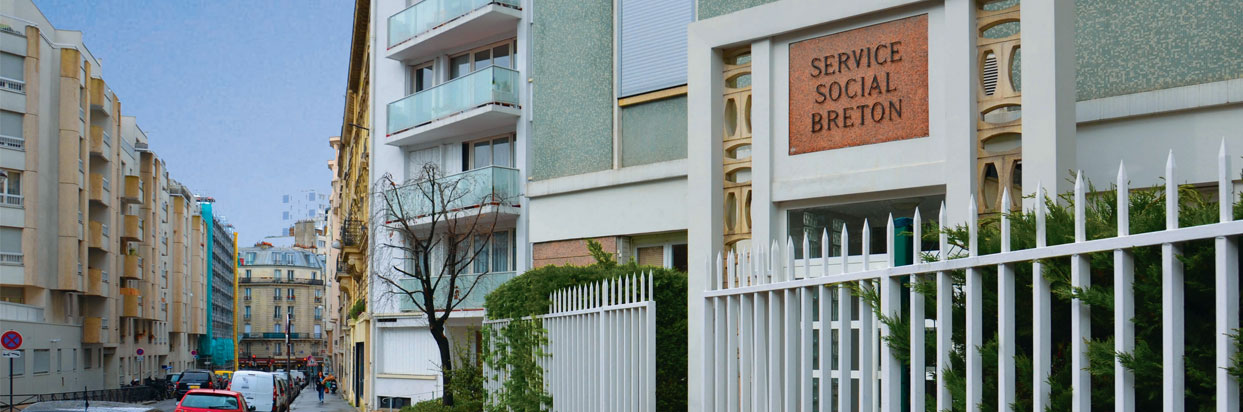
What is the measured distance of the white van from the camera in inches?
1417

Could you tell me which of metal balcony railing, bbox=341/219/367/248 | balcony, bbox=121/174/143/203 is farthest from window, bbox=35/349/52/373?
balcony, bbox=121/174/143/203

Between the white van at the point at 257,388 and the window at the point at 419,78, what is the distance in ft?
38.6

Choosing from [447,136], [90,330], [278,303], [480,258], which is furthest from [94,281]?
[278,303]

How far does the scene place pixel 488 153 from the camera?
27875 mm

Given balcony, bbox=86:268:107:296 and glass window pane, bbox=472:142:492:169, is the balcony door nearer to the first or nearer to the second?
glass window pane, bbox=472:142:492:169

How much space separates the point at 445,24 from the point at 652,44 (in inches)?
412

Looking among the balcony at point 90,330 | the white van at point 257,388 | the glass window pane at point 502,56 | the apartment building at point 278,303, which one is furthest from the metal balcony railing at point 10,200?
the apartment building at point 278,303

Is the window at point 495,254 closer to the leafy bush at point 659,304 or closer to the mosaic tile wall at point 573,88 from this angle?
the mosaic tile wall at point 573,88

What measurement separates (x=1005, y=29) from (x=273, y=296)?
16533 cm

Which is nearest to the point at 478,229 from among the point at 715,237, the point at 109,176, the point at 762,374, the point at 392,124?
the point at 392,124

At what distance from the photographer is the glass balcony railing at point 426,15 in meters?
26.3

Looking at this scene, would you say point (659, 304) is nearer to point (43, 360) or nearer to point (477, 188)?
point (477, 188)

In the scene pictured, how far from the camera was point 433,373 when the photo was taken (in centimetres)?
2980

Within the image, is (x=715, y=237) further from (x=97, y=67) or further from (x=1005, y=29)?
(x=97, y=67)
